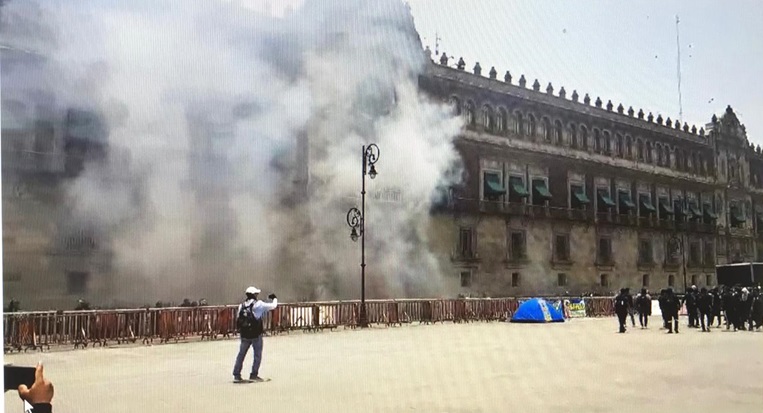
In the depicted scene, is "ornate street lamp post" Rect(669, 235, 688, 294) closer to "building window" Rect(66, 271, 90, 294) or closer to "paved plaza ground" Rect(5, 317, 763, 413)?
"paved plaza ground" Rect(5, 317, 763, 413)

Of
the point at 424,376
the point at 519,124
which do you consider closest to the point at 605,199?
the point at 519,124

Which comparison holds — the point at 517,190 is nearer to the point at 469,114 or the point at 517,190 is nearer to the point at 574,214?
the point at 574,214

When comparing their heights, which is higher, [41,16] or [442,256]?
[41,16]

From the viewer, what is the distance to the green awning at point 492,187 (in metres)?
22.8

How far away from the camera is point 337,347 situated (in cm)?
1002

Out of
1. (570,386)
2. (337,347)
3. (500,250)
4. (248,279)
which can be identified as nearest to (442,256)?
(500,250)

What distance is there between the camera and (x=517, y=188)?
23578 mm

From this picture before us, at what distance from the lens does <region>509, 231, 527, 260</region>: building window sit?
23.6 metres

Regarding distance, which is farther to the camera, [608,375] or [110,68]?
[110,68]

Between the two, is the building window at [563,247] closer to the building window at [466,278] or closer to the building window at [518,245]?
the building window at [518,245]

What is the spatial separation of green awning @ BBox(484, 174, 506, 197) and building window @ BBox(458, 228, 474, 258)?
4.98 ft

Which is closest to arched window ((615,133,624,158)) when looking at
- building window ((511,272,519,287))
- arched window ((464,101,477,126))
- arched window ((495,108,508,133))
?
arched window ((495,108,508,133))

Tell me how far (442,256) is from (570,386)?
49.1ft

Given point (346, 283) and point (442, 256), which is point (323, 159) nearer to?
point (346, 283)
